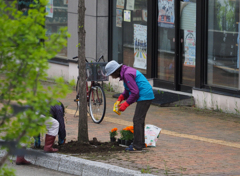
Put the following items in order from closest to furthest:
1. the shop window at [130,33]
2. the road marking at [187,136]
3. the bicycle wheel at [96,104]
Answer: the road marking at [187,136] → the bicycle wheel at [96,104] → the shop window at [130,33]

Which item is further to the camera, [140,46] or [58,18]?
[58,18]

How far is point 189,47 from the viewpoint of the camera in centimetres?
1216

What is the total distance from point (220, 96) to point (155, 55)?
2.74m

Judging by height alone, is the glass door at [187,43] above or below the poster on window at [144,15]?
below

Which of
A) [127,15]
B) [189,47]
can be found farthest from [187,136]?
[127,15]

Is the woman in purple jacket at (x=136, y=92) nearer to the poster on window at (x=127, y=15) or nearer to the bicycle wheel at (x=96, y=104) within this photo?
the bicycle wheel at (x=96, y=104)

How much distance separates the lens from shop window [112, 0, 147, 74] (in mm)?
13226

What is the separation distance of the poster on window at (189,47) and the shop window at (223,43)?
563mm

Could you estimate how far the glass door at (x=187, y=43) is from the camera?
12047 mm

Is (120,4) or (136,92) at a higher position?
(120,4)

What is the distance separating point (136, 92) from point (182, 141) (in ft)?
5.34

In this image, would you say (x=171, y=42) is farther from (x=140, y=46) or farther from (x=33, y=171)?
(x=33, y=171)

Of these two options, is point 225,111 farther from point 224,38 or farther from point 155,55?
point 155,55

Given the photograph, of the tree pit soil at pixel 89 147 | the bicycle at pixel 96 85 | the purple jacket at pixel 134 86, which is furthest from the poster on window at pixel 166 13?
the tree pit soil at pixel 89 147
